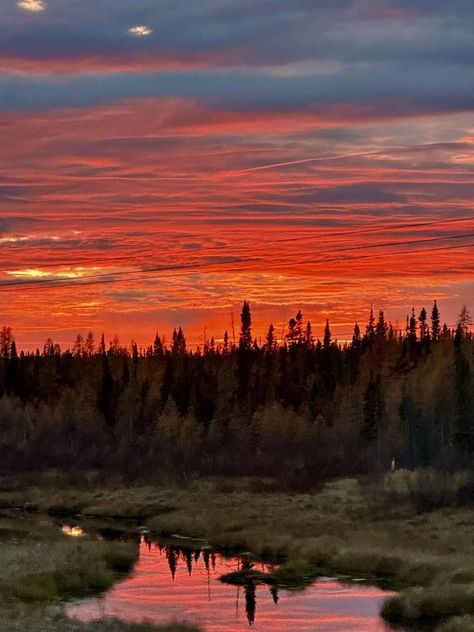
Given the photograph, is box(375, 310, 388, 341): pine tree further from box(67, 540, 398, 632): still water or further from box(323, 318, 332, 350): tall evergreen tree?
box(67, 540, 398, 632): still water

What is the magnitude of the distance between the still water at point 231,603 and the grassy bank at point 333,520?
209 centimetres

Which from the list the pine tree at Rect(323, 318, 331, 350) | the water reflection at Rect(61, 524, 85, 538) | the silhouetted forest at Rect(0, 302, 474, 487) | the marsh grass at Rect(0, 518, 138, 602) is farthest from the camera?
the pine tree at Rect(323, 318, 331, 350)

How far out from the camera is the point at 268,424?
129 m

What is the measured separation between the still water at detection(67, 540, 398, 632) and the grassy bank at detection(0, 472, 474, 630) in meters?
2.09

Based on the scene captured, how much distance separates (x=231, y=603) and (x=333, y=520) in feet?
85.6

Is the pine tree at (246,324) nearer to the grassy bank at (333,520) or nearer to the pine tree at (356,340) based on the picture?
the pine tree at (356,340)

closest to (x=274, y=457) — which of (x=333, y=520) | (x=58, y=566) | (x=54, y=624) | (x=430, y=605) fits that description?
(x=333, y=520)

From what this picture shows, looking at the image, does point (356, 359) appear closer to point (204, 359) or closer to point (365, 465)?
point (204, 359)

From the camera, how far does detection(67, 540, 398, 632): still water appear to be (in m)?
40.3

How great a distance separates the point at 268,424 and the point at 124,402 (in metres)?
27.8

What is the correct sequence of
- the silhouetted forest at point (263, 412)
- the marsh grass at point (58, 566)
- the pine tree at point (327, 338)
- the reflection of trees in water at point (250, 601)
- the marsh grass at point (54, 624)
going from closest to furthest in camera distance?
the marsh grass at point (54, 624) → the reflection of trees in water at point (250, 601) → the marsh grass at point (58, 566) → the silhouetted forest at point (263, 412) → the pine tree at point (327, 338)

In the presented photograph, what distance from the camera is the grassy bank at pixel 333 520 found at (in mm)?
49250

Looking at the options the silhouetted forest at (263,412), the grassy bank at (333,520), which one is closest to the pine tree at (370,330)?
the silhouetted forest at (263,412)

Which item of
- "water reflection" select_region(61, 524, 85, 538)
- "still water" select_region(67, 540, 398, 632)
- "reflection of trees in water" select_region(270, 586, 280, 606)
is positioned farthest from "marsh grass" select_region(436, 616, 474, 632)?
"water reflection" select_region(61, 524, 85, 538)
